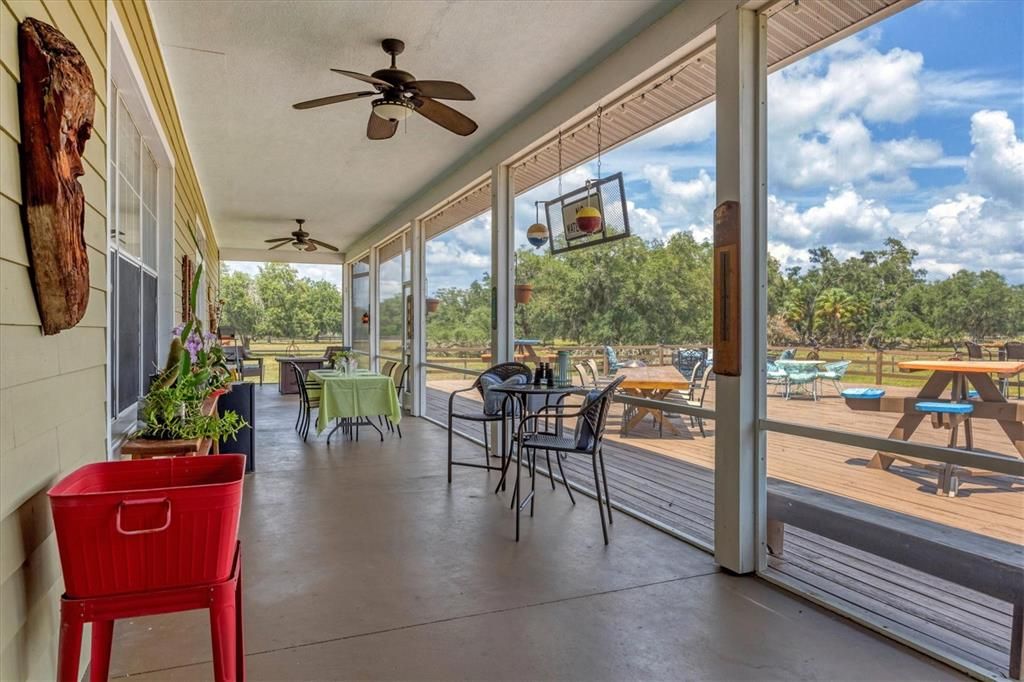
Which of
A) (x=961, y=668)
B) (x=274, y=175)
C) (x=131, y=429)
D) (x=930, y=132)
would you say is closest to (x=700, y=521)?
(x=961, y=668)

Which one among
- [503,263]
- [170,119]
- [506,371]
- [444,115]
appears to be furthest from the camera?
[503,263]

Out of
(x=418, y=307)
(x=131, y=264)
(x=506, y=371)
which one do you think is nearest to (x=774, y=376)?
(x=506, y=371)

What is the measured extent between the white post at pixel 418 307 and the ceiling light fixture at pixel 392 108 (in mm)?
4363

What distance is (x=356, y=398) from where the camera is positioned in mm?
6246

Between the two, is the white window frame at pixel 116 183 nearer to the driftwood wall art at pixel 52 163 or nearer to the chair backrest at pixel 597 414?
the driftwood wall art at pixel 52 163

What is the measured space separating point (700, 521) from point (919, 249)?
2.07 metres

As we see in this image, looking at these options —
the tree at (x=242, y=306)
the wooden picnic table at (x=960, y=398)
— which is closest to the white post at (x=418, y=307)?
the wooden picnic table at (x=960, y=398)

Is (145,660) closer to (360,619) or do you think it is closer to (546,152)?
(360,619)

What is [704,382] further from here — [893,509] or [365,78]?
[365,78]

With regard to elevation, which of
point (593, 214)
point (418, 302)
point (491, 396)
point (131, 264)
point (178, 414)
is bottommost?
point (491, 396)

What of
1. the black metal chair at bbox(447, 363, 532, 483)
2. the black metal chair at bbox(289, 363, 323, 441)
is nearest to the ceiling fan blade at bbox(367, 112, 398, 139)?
the black metal chair at bbox(447, 363, 532, 483)

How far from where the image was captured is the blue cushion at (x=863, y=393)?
2588 millimetres

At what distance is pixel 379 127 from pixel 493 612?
3.06 metres

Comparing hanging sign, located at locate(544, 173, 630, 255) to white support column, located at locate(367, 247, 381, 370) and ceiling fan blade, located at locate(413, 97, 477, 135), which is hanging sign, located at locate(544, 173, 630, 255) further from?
white support column, located at locate(367, 247, 381, 370)
